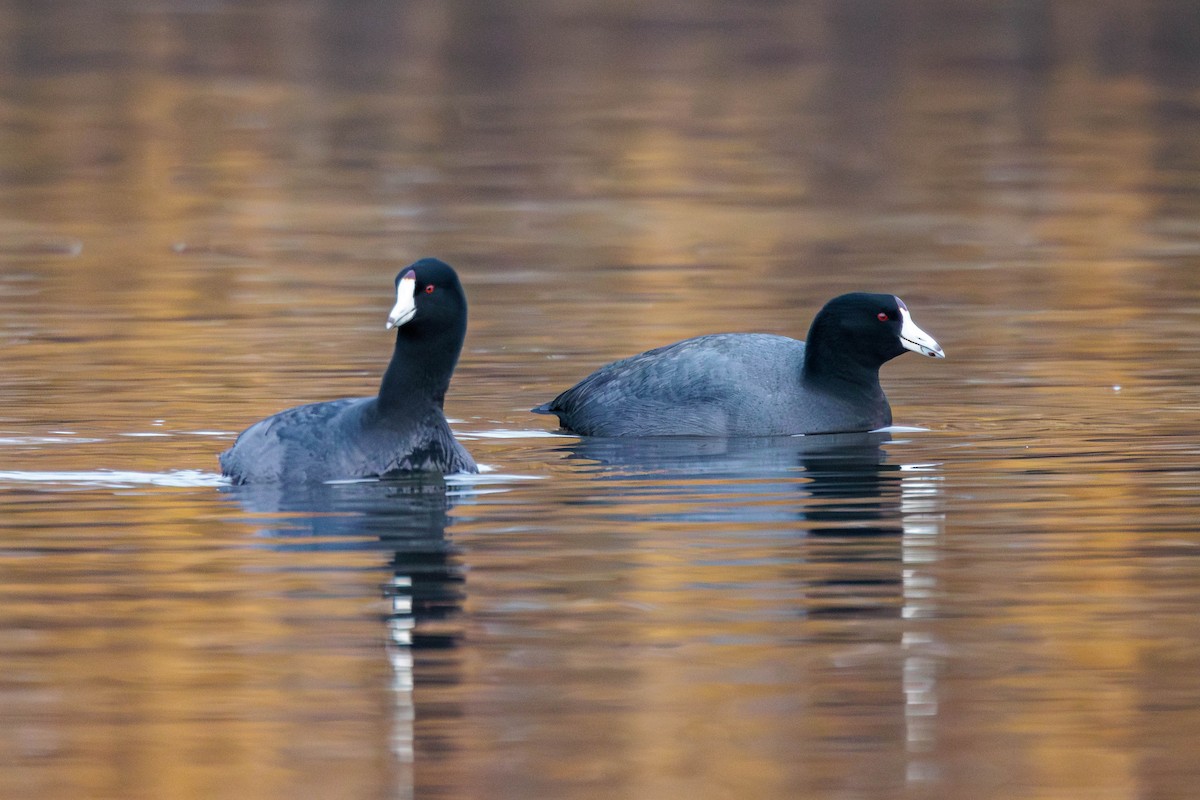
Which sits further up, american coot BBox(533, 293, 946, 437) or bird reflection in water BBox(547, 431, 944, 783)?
american coot BBox(533, 293, 946, 437)

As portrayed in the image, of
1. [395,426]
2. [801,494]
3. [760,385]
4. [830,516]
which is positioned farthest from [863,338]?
[395,426]

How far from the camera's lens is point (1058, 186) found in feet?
93.6

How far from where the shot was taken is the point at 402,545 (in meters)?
10.5

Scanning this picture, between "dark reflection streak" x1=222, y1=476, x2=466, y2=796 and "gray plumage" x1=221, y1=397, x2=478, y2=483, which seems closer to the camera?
"dark reflection streak" x1=222, y1=476, x2=466, y2=796

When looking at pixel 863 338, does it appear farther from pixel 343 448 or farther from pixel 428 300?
pixel 343 448

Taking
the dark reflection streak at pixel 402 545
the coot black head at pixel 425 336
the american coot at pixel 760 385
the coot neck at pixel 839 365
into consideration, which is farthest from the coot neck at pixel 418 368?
the coot neck at pixel 839 365

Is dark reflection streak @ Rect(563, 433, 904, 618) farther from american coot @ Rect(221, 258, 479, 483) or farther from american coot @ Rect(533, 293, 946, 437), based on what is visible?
american coot @ Rect(221, 258, 479, 483)

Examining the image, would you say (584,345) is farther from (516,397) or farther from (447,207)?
(447,207)

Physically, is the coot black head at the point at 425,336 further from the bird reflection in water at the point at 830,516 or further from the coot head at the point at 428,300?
the bird reflection in water at the point at 830,516

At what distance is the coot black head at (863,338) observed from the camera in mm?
13992

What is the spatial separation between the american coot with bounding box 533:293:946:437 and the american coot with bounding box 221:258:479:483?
6.48 feet

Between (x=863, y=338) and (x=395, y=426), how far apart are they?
10.4 ft

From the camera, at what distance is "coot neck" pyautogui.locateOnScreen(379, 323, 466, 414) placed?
39.3 feet

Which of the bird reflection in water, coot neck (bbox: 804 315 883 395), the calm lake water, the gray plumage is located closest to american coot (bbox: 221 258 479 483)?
the gray plumage
